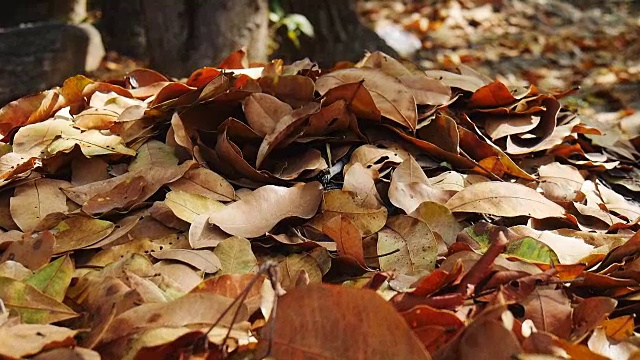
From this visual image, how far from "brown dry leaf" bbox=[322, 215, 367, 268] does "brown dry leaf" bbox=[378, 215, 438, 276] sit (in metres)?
0.05

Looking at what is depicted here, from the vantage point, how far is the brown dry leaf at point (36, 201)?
1.17 metres

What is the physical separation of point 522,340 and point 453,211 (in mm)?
385

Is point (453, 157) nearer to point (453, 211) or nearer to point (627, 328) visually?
point (453, 211)

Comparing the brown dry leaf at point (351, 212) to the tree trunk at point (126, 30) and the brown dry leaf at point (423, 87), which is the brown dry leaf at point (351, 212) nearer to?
the brown dry leaf at point (423, 87)

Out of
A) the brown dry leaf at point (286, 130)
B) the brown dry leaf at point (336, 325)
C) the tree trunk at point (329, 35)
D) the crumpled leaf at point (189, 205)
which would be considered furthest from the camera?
the tree trunk at point (329, 35)

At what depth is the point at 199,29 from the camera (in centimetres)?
276

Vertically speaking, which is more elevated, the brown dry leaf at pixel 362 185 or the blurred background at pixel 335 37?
the brown dry leaf at pixel 362 185

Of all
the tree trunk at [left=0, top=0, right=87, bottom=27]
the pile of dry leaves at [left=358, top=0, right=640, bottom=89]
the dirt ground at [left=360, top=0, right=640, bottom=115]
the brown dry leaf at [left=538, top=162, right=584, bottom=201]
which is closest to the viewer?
the brown dry leaf at [left=538, top=162, right=584, bottom=201]

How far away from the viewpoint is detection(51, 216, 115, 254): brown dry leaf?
1.09 metres

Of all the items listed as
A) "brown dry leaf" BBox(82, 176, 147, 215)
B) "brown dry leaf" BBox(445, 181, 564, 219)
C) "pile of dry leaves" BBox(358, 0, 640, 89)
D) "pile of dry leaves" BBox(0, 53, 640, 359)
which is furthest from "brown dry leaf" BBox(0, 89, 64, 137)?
"pile of dry leaves" BBox(358, 0, 640, 89)

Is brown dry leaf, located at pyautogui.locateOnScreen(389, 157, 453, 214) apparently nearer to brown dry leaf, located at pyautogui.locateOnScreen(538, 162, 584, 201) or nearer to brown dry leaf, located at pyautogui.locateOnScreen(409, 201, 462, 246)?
brown dry leaf, located at pyautogui.locateOnScreen(409, 201, 462, 246)

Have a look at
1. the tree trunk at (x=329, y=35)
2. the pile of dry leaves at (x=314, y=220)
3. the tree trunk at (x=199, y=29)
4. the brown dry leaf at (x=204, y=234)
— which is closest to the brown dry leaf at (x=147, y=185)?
the pile of dry leaves at (x=314, y=220)

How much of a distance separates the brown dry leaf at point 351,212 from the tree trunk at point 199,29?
65.1 inches

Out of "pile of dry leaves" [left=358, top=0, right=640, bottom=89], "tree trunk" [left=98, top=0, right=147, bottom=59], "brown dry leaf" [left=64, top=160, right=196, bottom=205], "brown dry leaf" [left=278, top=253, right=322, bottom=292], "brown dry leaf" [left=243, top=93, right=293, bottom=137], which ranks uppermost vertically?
"brown dry leaf" [left=243, top=93, right=293, bottom=137]
